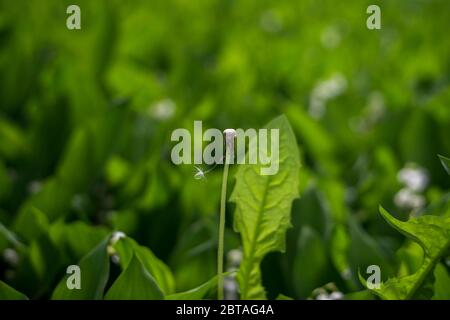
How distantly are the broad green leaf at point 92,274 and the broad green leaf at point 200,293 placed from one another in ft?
0.55

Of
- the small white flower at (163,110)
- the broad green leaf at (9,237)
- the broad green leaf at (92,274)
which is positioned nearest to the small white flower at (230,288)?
the broad green leaf at (92,274)

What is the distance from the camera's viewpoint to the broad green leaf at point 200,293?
59.2 inches

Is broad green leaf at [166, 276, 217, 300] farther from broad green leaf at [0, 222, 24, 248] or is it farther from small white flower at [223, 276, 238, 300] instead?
broad green leaf at [0, 222, 24, 248]

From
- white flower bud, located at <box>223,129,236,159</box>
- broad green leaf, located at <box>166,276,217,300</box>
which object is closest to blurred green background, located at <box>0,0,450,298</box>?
broad green leaf, located at <box>166,276,217,300</box>

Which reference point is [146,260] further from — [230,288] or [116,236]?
[230,288]

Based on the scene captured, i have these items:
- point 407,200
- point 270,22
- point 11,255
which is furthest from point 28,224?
point 270,22

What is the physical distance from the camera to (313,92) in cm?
322

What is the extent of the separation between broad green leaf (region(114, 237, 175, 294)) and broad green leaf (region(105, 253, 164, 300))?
9 centimetres

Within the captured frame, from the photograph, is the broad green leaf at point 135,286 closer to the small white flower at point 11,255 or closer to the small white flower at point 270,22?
the small white flower at point 11,255

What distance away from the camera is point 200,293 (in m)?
1.54

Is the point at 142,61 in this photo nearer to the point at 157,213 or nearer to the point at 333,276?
the point at 157,213

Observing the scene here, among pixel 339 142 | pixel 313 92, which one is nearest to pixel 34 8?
pixel 313 92

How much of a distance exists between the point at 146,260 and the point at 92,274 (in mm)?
126
